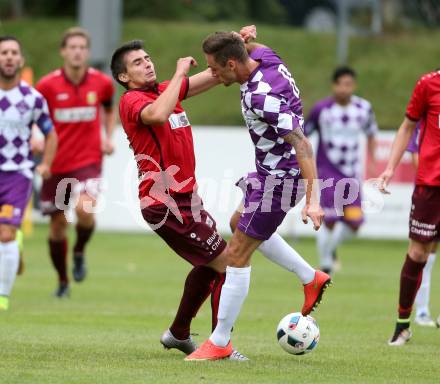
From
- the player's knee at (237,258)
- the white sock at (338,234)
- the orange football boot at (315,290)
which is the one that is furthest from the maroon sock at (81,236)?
the player's knee at (237,258)

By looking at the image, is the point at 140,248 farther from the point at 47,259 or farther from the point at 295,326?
the point at 295,326

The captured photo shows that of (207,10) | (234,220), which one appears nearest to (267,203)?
(234,220)

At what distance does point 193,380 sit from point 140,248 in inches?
483

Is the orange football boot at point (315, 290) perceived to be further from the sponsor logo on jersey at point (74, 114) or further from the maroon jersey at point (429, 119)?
the sponsor logo on jersey at point (74, 114)

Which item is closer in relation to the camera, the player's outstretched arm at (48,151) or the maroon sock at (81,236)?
the player's outstretched arm at (48,151)

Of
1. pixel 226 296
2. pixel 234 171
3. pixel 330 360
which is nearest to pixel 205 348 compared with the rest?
pixel 226 296

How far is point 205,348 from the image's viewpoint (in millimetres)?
7102

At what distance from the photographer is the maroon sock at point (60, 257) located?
1187 cm

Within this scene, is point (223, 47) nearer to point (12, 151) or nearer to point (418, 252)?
point (418, 252)

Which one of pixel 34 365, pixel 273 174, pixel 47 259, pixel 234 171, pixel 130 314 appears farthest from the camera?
pixel 234 171

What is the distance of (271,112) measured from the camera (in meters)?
6.83

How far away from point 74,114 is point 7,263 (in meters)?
2.83

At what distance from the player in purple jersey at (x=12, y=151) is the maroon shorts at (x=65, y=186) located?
6.80 feet

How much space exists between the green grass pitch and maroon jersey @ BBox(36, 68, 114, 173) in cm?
150
